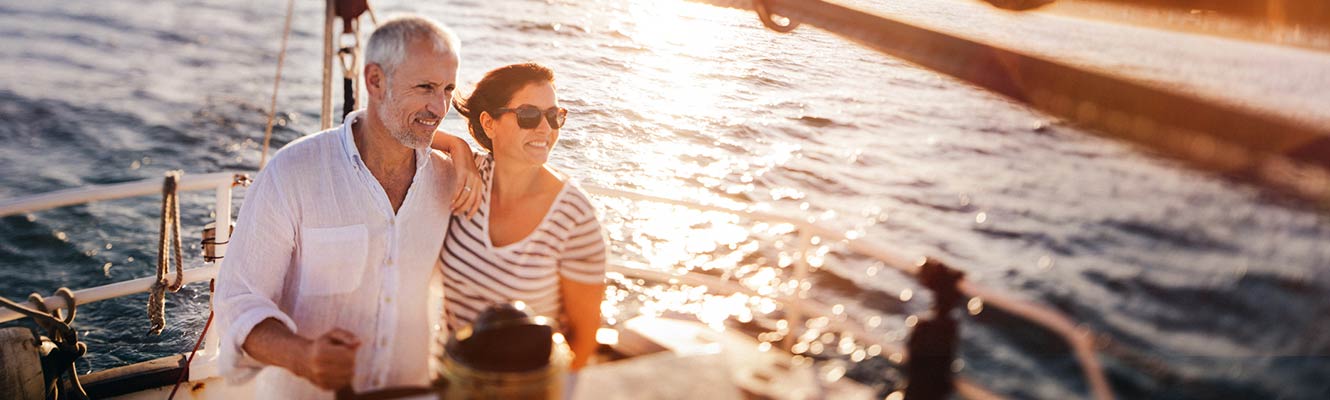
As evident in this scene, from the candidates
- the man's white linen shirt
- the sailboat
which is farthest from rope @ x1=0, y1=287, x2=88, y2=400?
the man's white linen shirt

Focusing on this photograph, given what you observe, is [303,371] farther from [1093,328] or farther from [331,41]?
[1093,328]

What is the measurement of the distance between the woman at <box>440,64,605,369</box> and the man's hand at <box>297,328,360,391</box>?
0.53 metres

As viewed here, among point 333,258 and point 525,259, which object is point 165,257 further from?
point 525,259

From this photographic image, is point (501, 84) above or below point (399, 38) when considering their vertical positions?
below

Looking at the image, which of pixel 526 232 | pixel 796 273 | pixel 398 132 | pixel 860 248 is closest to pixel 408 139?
pixel 398 132

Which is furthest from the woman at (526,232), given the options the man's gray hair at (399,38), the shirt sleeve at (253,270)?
the shirt sleeve at (253,270)

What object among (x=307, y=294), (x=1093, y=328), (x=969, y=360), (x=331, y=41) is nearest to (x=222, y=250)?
(x=331, y=41)

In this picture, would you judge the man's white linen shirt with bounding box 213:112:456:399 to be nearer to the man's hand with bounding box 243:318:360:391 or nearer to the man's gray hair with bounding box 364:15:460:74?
the man's hand with bounding box 243:318:360:391

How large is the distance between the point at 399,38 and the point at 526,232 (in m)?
0.56

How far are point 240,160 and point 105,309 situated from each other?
283 inches

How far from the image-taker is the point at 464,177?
214 cm

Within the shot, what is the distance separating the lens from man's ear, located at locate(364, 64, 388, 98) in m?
1.98

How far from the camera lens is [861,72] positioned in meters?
16.1

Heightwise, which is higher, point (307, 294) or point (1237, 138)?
point (1237, 138)
